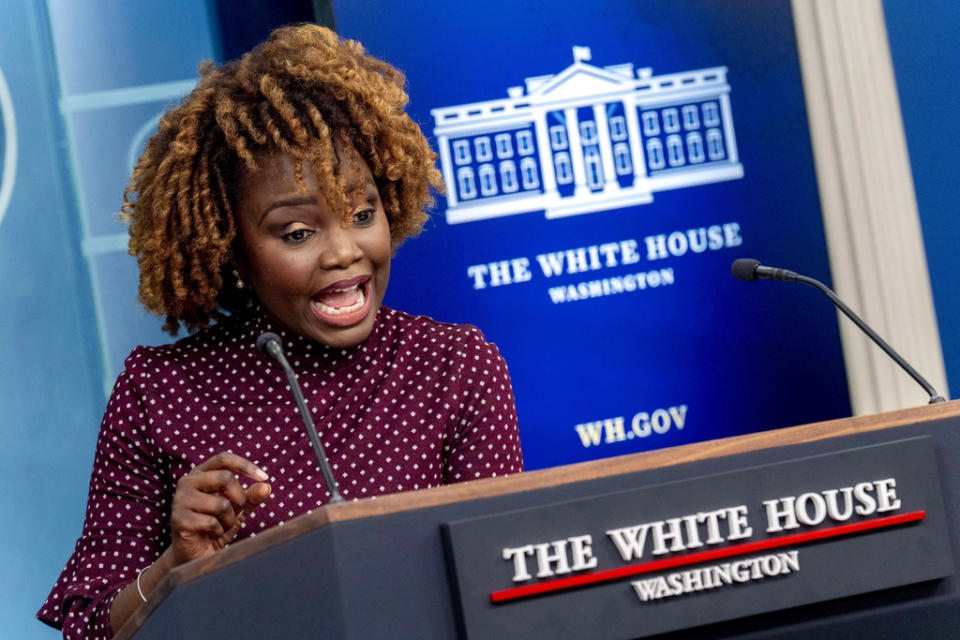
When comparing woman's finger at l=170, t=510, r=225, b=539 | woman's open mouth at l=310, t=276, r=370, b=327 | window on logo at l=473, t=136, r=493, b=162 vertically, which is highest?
window on logo at l=473, t=136, r=493, b=162

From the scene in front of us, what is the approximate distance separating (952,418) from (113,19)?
2115 mm

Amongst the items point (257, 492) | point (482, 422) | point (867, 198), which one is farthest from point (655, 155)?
point (257, 492)

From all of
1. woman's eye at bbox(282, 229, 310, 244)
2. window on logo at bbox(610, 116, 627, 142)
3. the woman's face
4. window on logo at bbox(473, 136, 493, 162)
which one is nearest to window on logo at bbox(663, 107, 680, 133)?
window on logo at bbox(610, 116, 627, 142)

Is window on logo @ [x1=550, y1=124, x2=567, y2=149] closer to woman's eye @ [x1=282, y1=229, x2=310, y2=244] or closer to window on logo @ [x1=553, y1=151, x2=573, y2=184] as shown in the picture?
window on logo @ [x1=553, y1=151, x2=573, y2=184]

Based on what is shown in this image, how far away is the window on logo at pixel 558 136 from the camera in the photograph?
2.82 metres

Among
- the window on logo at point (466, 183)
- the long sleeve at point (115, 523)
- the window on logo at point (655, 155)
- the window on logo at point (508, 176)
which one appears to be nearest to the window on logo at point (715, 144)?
the window on logo at point (655, 155)

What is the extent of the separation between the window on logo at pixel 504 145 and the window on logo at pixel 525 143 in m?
0.02

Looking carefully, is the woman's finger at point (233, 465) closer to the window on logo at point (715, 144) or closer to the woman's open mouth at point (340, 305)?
the woman's open mouth at point (340, 305)

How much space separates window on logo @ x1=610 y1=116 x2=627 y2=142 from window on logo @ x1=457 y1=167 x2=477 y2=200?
36cm

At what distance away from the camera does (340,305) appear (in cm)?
178

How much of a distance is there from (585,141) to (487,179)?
26 cm

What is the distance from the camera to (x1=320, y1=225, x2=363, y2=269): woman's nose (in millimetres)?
1730

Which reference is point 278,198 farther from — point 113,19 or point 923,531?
point 113,19

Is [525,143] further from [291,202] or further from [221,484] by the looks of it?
[221,484]
